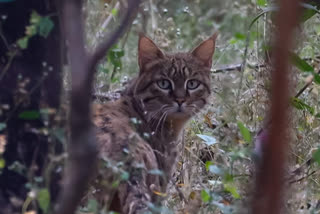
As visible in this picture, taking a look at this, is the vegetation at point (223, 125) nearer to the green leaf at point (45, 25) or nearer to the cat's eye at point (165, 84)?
the green leaf at point (45, 25)

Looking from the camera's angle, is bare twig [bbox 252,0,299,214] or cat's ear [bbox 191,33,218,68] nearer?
bare twig [bbox 252,0,299,214]

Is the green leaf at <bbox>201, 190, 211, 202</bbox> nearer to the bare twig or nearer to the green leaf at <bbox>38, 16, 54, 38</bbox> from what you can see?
the green leaf at <bbox>38, 16, 54, 38</bbox>

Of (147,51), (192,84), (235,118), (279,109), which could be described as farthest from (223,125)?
(279,109)

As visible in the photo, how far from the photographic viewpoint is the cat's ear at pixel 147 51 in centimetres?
439

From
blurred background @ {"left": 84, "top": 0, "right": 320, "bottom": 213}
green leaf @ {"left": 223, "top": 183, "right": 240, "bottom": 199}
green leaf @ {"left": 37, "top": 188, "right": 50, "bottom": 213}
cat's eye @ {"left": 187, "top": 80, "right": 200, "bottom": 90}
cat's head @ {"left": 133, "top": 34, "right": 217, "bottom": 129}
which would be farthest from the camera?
cat's eye @ {"left": 187, "top": 80, "right": 200, "bottom": 90}

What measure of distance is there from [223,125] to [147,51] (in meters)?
0.71

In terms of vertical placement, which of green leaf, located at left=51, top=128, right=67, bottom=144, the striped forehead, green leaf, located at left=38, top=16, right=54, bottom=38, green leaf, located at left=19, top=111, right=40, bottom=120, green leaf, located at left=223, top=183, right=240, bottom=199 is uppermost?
green leaf, located at left=38, top=16, right=54, bottom=38

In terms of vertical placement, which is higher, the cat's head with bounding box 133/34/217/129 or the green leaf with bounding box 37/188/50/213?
the cat's head with bounding box 133/34/217/129

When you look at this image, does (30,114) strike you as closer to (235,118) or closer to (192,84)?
(235,118)

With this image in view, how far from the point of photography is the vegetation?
2.52 metres

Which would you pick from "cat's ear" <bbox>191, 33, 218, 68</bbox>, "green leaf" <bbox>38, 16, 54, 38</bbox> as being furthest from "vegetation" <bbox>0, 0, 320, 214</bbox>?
"cat's ear" <bbox>191, 33, 218, 68</bbox>

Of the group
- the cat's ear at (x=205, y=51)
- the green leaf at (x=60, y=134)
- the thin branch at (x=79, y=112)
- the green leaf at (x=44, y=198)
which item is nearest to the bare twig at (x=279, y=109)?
the thin branch at (x=79, y=112)

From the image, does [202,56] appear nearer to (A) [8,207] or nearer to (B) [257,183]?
(A) [8,207]

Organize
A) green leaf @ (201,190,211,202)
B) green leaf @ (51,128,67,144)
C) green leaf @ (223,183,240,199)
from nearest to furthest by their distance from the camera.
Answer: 1. green leaf @ (51,128,67,144)
2. green leaf @ (201,190,211,202)
3. green leaf @ (223,183,240,199)
